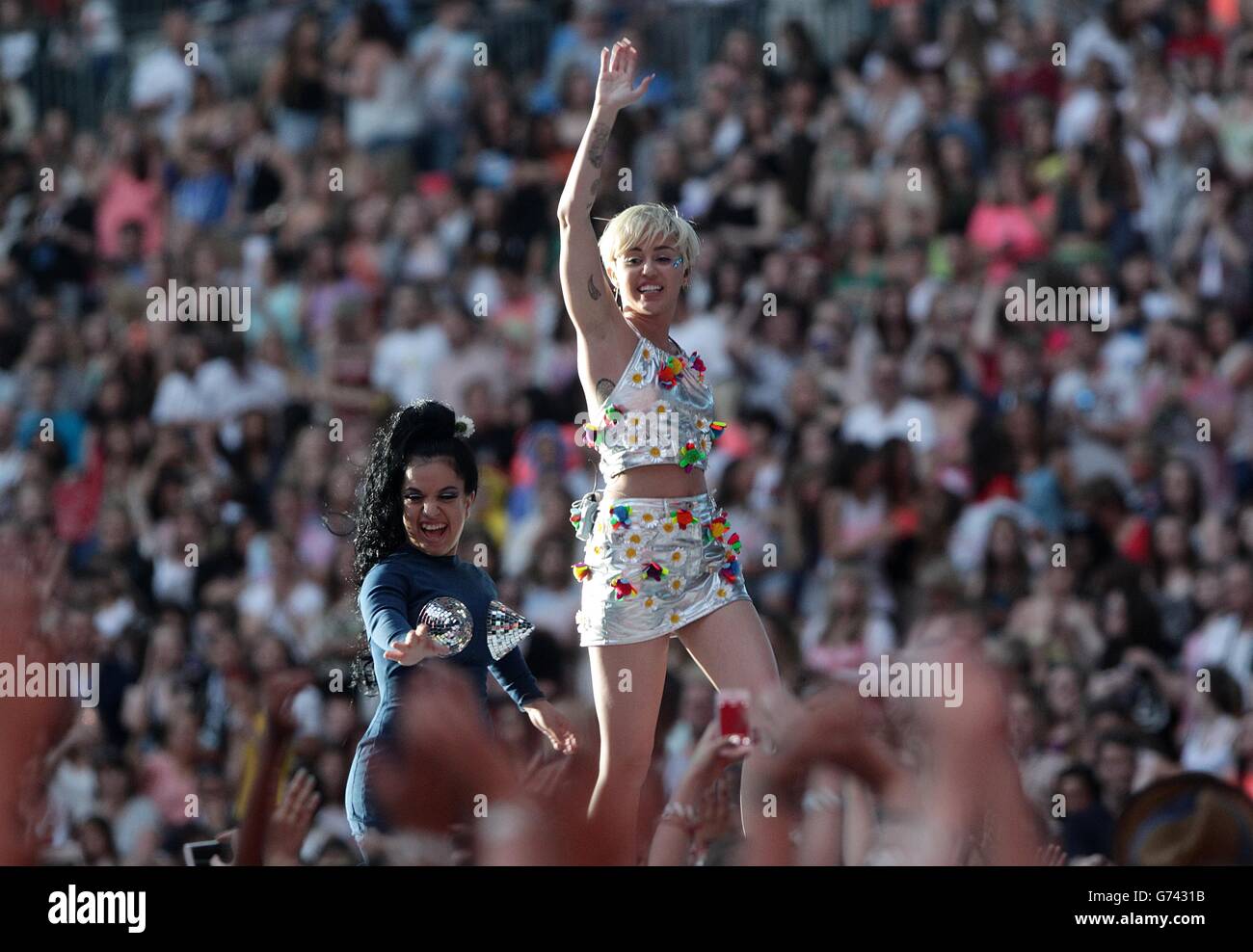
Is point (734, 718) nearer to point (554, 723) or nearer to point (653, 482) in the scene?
point (554, 723)

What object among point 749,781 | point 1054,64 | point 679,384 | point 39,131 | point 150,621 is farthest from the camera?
point 39,131

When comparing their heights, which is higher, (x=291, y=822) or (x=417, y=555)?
(x=417, y=555)

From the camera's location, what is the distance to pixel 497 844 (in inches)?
155

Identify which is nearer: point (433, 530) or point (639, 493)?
point (433, 530)

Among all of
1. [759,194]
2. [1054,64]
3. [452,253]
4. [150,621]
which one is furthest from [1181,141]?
[150,621]

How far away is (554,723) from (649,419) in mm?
916

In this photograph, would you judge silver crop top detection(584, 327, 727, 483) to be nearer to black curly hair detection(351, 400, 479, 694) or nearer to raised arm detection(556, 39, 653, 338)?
raised arm detection(556, 39, 653, 338)

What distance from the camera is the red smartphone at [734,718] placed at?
578cm

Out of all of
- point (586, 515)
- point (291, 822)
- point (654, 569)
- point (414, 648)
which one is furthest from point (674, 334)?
point (291, 822)

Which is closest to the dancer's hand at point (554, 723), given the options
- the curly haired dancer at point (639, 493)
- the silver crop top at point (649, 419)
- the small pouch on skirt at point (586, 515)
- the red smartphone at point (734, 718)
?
the curly haired dancer at point (639, 493)

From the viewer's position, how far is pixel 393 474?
6344 millimetres

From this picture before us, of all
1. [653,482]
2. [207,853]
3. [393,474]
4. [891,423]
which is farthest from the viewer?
[891,423]

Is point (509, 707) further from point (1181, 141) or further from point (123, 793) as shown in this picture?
point (1181, 141)
